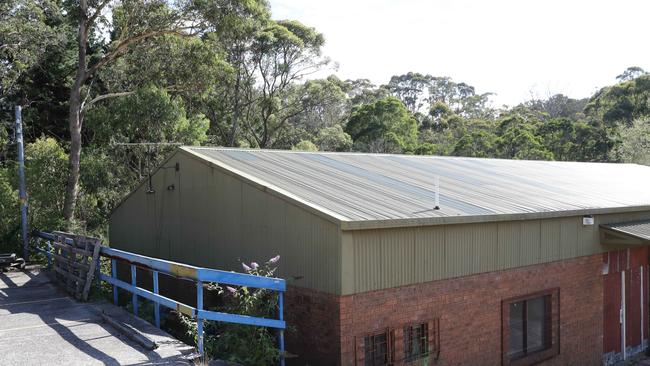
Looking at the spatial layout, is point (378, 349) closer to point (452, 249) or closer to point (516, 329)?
point (452, 249)

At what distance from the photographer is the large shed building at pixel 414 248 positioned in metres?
9.17

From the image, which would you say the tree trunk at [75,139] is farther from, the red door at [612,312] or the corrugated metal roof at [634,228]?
the corrugated metal roof at [634,228]

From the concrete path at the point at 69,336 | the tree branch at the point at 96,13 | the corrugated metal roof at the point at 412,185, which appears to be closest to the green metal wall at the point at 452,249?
the corrugated metal roof at the point at 412,185

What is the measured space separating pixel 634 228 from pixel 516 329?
13.0ft

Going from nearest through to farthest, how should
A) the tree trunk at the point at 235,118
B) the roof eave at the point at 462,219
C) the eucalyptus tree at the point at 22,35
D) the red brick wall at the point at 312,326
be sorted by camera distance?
1. the roof eave at the point at 462,219
2. the red brick wall at the point at 312,326
3. the eucalyptus tree at the point at 22,35
4. the tree trunk at the point at 235,118

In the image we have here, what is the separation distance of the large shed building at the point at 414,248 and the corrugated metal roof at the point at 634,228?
2.4 inches

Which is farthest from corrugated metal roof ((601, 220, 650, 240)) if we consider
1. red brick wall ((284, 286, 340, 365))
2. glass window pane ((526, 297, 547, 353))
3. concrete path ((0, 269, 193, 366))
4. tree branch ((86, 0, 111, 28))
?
tree branch ((86, 0, 111, 28))

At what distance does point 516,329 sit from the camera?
1187cm

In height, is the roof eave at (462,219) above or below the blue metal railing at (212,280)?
above

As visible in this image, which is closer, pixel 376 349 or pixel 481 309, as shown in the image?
pixel 376 349

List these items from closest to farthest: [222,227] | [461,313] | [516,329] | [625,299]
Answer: [461,313]
[222,227]
[516,329]
[625,299]

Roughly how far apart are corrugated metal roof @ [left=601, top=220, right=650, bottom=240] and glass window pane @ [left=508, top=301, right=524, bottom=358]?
304 cm

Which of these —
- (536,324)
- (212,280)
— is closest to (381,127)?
(536,324)

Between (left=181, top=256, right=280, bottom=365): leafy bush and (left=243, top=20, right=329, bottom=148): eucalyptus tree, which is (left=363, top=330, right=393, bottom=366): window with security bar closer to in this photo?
(left=181, top=256, right=280, bottom=365): leafy bush
